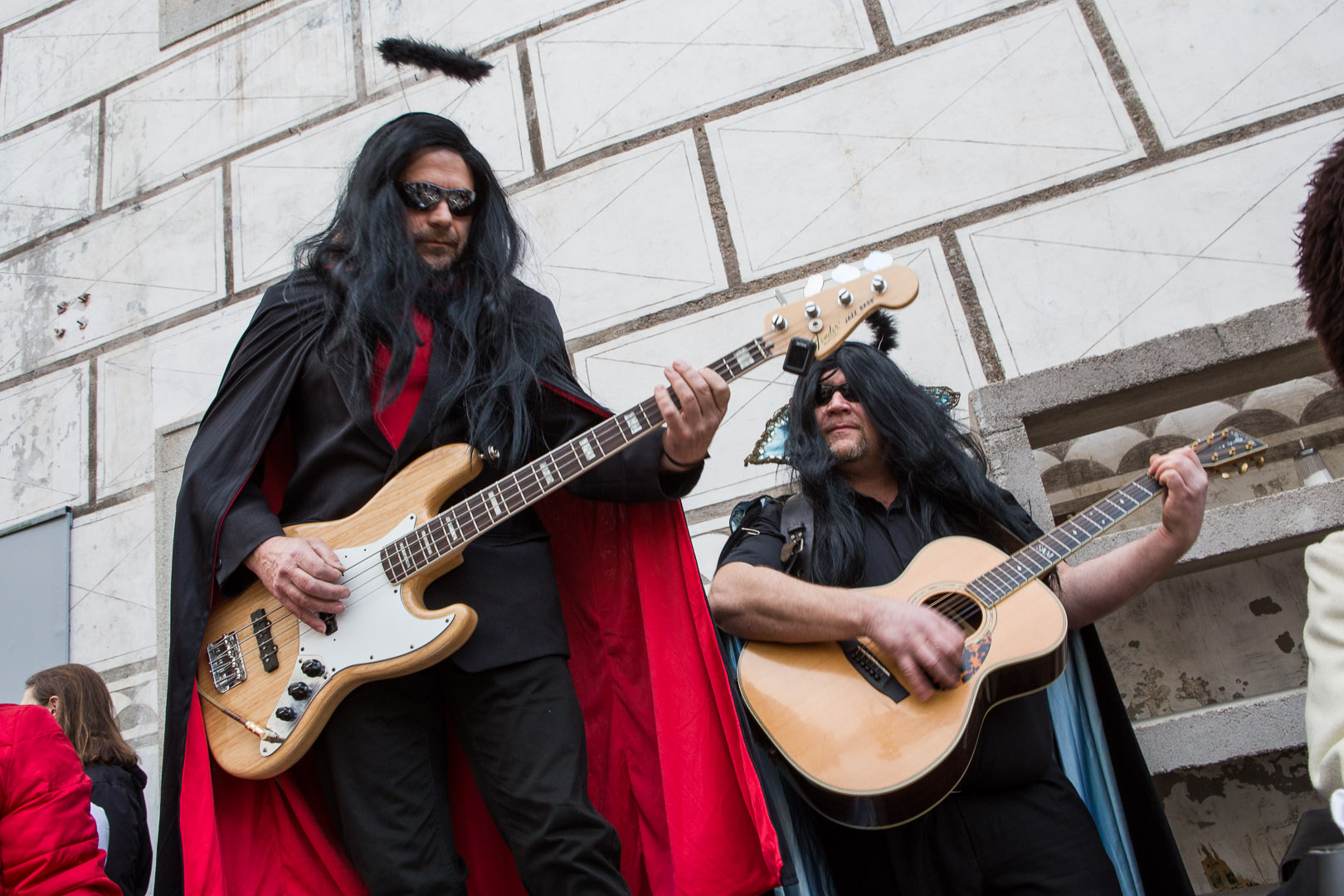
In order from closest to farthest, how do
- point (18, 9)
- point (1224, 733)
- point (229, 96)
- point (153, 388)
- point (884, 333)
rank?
point (1224, 733)
point (884, 333)
point (153, 388)
point (229, 96)
point (18, 9)

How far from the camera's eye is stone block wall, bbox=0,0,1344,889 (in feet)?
8.59

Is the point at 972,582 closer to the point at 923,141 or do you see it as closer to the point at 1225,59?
the point at 923,141

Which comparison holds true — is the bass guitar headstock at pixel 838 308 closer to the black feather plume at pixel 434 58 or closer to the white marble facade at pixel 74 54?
the black feather plume at pixel 434 58

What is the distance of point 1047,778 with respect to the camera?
6.22 ft

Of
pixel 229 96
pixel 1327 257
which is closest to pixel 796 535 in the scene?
pixel 1327 257

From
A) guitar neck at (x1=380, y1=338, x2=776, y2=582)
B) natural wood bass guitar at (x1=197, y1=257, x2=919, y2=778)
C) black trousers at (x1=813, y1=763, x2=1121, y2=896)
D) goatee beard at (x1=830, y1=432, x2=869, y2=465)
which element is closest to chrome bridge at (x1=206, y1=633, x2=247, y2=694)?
natural wood bass guitar at (x1=197, y1=257, x2=919, y2=778)

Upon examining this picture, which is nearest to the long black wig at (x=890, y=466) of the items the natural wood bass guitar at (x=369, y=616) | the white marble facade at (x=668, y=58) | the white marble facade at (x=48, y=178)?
the natural wood bass guitar at (x=369, y=616)

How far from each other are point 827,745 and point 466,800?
2.32ft

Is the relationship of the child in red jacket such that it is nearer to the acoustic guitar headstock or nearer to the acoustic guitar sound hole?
the acoustic guitar sound hole

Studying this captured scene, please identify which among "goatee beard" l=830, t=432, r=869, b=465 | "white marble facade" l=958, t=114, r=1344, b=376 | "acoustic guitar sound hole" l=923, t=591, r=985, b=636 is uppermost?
"white marble facade" l=958, t=114, r=1344, b=376

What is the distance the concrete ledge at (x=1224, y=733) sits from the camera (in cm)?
211

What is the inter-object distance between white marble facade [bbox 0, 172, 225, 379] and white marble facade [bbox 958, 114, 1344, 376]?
3.12 m

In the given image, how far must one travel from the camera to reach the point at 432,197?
209 centimetres

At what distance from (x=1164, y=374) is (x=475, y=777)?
1808mm
